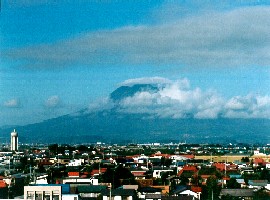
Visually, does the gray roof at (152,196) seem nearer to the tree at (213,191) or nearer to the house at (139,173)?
the tree at (213,191)

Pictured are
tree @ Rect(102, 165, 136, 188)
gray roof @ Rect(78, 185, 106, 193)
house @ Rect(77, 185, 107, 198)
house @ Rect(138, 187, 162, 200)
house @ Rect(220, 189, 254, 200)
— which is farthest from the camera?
tree @ Rect(102, 165, 136, 188)

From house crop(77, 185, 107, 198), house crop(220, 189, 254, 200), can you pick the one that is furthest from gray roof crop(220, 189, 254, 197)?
house crop(77, 185, 107, 198)

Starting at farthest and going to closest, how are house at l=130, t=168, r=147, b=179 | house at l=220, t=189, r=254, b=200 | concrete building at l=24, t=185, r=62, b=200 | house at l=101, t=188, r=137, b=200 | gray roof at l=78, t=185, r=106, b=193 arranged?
house at l=130, t=168, r=147, b=179
gray roof at l=78, t=185, r=106, b=193
house at l=220, t=189, r=254, b=200
house at l=101, t=188, r=137, b=200
concrete building at l=24, t=185, r=62, b=200

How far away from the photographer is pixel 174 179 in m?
9.01

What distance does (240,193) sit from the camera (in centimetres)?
655

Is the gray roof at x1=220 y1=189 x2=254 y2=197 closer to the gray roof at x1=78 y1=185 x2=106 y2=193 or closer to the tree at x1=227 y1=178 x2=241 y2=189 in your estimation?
the tree at x1=227 y1=178 x2=241 y2=189

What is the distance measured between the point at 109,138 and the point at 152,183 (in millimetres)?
25674

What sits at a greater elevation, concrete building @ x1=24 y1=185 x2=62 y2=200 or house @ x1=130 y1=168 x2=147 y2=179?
concrete building @ x1=24 y1=185 x2=62 y2=200

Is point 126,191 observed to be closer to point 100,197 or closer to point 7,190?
point 100,197

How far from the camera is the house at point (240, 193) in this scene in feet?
20.9

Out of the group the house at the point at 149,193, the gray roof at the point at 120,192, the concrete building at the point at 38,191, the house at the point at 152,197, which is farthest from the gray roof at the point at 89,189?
the concrete building at the point at 38,191

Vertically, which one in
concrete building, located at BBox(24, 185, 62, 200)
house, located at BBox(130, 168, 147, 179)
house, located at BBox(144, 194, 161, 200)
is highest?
concrete building, located at BBox(24, 185, 62, 200)

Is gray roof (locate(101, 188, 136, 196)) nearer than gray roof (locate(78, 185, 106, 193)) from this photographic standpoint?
Yes

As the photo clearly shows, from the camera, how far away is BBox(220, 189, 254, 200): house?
251 inches
